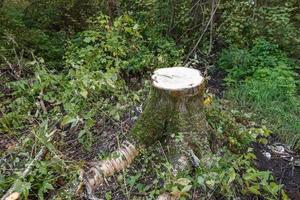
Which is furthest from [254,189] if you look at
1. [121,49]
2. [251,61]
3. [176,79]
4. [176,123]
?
[251,61]

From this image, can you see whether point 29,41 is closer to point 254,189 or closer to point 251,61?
point 251,61

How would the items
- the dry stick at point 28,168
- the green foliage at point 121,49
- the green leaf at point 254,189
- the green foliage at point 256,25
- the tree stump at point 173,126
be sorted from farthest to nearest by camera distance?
the green foliage at point 256,25, the green foliage at point 121,49, the tree stump at point 173,126, the green leaf at point 254,189, the dry stick at point 28,168

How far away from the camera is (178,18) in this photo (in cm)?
624

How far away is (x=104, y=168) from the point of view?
3334mm

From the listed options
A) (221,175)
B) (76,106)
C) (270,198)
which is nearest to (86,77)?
(76,106)

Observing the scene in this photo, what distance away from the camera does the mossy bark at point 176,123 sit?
341 cm

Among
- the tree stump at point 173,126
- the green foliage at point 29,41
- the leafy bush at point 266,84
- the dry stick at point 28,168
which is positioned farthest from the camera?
the green foliage at point 29,41

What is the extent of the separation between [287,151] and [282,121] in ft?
1.83

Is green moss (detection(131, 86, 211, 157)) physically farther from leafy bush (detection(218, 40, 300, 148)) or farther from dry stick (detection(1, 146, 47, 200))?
leafy bush (detection(218, 40, 300, 148))

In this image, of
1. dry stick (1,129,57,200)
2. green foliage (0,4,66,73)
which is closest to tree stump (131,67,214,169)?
dry stick (1,129,57,200)

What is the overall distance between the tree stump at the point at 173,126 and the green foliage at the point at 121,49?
136 cm

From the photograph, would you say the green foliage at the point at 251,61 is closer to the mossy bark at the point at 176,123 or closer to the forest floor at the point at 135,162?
the forest floor at the point at 135,162

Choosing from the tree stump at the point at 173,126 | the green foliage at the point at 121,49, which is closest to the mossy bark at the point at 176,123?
the tree stump at the point at 173,126

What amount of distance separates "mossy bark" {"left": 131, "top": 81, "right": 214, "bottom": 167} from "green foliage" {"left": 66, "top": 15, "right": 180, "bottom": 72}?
1379 millimetres
